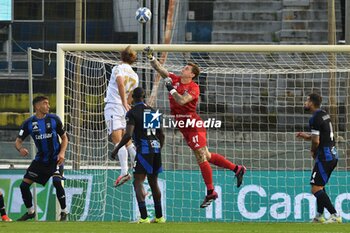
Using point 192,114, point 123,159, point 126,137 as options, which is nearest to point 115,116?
point 123,159

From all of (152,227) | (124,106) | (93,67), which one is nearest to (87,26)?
(93,67)

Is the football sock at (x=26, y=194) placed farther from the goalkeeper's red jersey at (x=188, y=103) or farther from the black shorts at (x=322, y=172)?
the black shorts at (x=322, y=172)

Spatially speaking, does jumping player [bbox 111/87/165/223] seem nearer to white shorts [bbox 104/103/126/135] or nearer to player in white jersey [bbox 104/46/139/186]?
player in white jersey [bbox 104/46/139/186]

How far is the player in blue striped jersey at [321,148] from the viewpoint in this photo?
50.6 ft

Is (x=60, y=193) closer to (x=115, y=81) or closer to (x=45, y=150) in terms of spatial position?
(x=45, y=150)

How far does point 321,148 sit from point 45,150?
4.29 meters

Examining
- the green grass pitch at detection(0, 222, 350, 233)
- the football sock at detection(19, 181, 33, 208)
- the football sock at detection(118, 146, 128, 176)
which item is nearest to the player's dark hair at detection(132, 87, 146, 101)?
the football sock at detection(118, 146, 128, 176)

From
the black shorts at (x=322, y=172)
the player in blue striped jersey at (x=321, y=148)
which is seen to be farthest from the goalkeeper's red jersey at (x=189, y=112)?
the black shorts at (x=322, y=172)

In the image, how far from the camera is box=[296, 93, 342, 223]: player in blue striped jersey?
1544cm

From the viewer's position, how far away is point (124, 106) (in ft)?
51.5

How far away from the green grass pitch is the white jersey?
2372 mm

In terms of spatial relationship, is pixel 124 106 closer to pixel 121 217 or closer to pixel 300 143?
pixel 121 217

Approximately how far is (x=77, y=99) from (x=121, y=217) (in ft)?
7.43

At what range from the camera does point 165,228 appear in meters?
13.3
